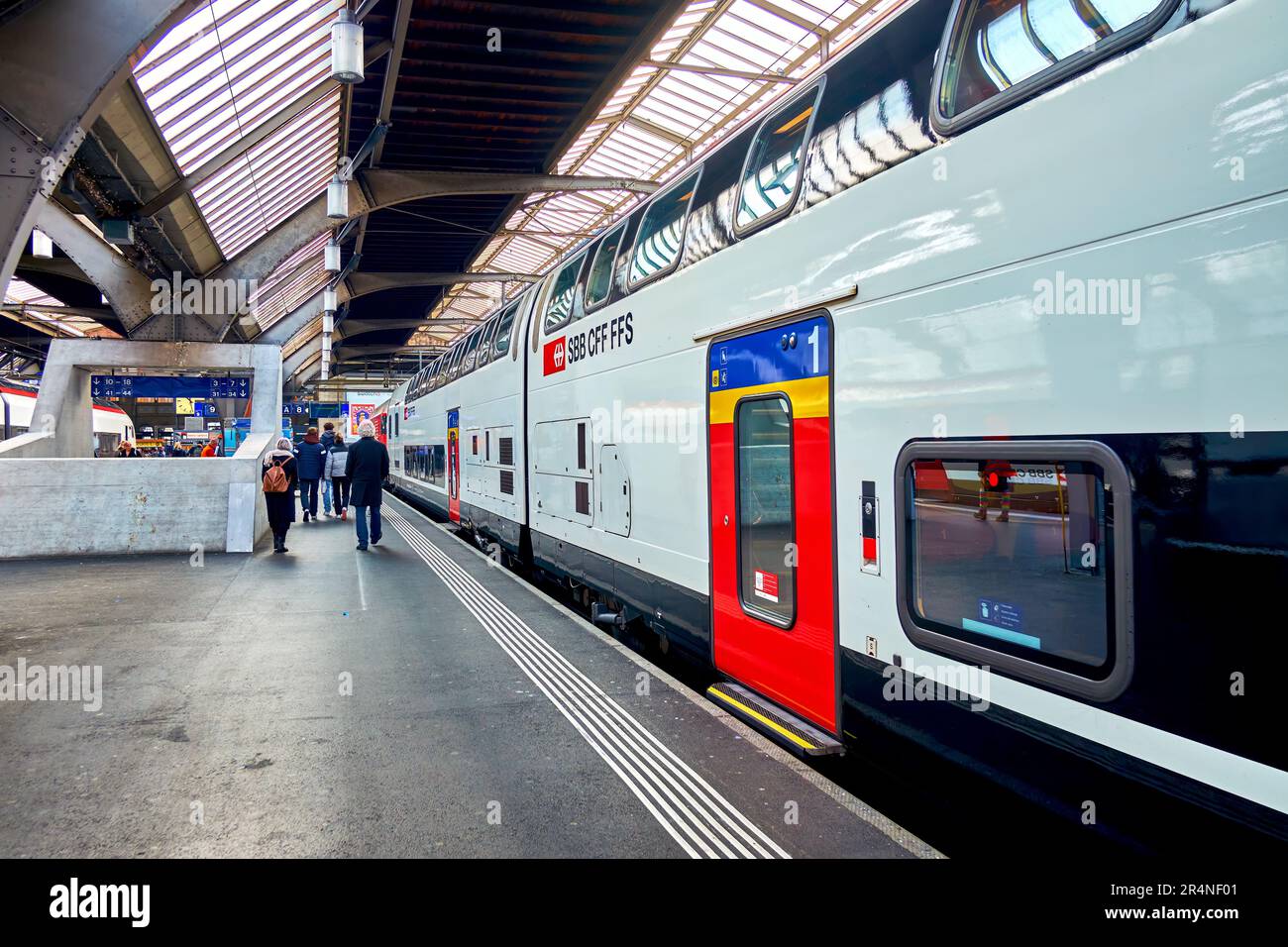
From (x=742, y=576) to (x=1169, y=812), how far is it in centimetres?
255

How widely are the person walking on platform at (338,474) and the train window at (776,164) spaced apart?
12884 mm

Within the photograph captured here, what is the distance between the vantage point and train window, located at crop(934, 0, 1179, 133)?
2486 mm

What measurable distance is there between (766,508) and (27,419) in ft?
101

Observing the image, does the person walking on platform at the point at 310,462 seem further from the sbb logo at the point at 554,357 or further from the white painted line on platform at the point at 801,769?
the white painted line on platform at the point at 801,769

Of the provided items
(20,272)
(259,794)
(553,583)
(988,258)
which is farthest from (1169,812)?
(20,272)

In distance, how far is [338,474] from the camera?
53.6 ft

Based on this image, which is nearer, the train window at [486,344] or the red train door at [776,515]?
the red train door at [776,515]

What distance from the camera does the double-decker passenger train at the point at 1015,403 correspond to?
2.10 m

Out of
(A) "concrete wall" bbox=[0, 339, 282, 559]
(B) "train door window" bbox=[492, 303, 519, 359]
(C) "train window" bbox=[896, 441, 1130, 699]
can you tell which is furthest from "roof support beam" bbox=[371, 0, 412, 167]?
(C) "train window" bbox=[896, 441, 1130, 699]

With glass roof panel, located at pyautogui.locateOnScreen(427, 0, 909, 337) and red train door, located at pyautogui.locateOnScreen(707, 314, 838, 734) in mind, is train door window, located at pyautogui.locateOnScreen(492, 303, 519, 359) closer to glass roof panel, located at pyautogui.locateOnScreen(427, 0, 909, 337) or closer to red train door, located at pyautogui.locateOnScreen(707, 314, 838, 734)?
glass roof panel, located at pyautogui.locateOnScreen(427, 0, 909, 337)

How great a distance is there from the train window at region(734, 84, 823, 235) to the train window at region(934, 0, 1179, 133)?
107cm

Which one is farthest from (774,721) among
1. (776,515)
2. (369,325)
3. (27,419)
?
(369,325)

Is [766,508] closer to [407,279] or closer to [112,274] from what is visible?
[112,274]

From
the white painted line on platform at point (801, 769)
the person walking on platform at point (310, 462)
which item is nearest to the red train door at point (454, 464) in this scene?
the person walking on platform at point (310, 462)
